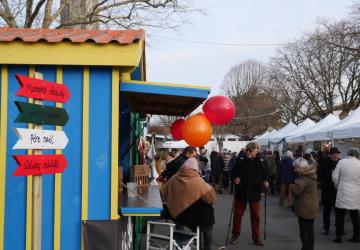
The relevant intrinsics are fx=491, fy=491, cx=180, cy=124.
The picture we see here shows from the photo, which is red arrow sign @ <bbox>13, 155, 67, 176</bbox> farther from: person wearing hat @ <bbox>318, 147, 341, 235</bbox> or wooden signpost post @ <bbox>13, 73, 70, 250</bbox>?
person wearing hat @ <bbox>318, 147, 341, 235</bbox>

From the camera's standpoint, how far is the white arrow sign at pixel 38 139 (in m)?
3.53

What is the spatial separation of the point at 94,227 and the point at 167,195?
1.29 metres

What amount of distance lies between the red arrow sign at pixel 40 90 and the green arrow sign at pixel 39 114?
0.08 m

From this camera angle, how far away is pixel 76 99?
210 inches

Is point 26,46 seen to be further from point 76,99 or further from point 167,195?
point 167,195

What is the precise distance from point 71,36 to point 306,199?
4331 mm

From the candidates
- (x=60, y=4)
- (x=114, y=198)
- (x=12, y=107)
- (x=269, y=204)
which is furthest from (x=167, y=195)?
(x=60, y=4)

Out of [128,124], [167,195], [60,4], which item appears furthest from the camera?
[60,4]

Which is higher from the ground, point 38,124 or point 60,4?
point 60,4

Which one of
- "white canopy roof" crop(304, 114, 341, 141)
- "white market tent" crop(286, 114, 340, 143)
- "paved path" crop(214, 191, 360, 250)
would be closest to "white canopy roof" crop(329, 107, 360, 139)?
"white canopy roof" crop(304, 114, 341, 141)

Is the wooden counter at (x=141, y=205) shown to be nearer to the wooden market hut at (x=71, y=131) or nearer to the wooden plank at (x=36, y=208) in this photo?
the wooden market hut at (x=71, y=131)

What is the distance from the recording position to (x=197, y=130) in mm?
6551

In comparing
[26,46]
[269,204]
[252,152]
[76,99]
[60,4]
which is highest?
[60,4]

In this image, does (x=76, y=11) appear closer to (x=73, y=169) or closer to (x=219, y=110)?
(x=219, y=110)
